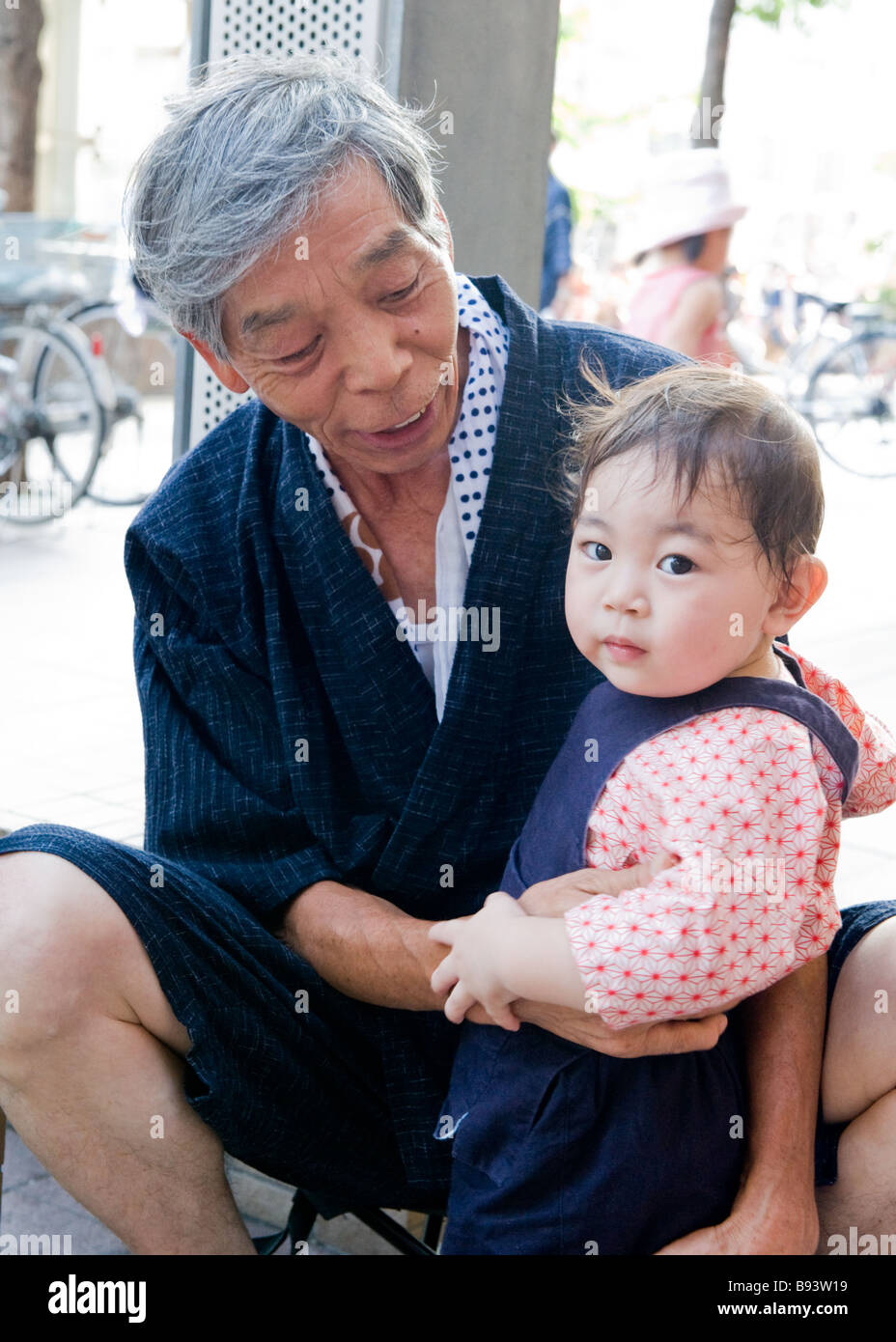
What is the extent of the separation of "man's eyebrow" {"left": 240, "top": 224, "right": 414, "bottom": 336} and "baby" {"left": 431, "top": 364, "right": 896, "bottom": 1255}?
309mm

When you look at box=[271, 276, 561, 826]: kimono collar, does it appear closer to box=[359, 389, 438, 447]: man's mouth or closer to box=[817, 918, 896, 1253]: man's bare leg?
box=[359, 389, 438, 447]: man's mouth

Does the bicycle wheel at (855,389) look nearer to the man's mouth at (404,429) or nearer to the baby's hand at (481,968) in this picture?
the man's mouth at (404,429)

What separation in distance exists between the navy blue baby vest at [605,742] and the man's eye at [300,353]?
1.66ft

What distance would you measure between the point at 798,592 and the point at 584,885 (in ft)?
1.18

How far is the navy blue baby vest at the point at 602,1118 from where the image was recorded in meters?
1.53

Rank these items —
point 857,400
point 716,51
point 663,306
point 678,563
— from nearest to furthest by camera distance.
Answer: point 678,563 < point 663,306 < point 716,51 < point 857,400

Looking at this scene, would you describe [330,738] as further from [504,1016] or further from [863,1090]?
[863,1090]

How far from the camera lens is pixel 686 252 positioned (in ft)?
16.5

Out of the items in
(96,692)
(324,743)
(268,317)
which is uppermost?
(268,317)

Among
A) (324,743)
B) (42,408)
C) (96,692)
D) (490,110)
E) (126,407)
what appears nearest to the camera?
(324,743)

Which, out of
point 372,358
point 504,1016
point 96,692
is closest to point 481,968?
point 504,1016

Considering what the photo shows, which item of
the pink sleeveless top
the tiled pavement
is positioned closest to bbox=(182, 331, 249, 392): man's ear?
the tiled pavement

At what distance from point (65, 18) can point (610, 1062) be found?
52.2 feet

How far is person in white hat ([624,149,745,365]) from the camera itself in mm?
4918
